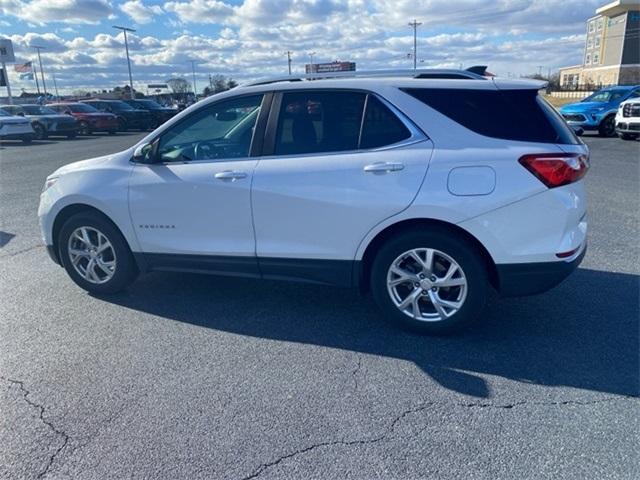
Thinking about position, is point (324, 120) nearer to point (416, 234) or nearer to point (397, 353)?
point (416, 234)

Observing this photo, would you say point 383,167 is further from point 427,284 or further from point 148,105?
point 148,105

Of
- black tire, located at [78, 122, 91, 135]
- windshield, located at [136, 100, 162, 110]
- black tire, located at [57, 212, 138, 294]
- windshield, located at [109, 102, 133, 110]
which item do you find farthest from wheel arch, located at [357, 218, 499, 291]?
windshield, located at [136, 100, 162, 110]

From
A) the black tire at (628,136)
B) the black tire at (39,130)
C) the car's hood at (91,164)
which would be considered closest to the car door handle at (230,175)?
the car's hood at (91,164)

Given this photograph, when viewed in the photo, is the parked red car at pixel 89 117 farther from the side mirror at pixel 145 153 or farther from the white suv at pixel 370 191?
the side mirror at pixel 145 153

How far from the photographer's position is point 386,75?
3.90 meters

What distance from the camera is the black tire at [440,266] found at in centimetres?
346

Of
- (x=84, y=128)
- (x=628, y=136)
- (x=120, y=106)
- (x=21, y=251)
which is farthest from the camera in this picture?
(x=120, y=106)

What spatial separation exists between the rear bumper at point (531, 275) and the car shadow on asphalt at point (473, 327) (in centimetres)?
41

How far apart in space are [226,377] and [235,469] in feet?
2.77

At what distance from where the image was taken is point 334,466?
2.44m

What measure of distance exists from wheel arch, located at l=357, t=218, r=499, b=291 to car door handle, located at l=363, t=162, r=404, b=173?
0.37 m

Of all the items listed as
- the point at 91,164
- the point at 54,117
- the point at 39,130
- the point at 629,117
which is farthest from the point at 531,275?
the point at 39,130

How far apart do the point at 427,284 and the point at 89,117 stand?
26.4 metres

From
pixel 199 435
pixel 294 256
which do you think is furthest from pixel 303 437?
pixel 294 256
